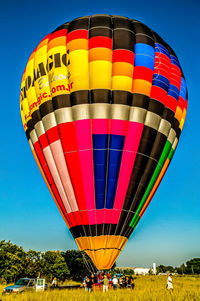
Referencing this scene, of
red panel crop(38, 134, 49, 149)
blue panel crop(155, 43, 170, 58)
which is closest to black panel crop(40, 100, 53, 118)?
red panel crop(38, 134, 49, 149)

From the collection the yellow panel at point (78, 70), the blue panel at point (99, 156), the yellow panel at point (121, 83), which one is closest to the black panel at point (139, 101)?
the yellow panel at point (121, 83)

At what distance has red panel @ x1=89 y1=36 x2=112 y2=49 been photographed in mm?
16031

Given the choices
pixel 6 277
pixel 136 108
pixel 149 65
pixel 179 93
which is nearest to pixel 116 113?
pixel 136 108

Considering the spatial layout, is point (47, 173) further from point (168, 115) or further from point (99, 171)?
point (168, 115)

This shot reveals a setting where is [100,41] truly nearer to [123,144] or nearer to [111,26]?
[111,26]

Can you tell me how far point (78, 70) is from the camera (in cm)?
1570

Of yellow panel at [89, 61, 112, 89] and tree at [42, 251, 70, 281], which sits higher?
yellow panel at [89, 61, 112, 89]

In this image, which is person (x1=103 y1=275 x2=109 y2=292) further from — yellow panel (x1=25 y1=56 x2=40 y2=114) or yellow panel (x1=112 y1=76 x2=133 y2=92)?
yellow panel (x1=25 y1=56 x2=40 y2=114)

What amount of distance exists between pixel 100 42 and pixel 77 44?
131 cm

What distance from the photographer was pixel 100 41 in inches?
634

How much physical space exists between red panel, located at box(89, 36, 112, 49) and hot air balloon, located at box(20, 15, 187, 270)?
74 mm

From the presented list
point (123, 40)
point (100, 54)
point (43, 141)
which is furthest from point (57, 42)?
point (43, 141)

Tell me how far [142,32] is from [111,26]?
190cm

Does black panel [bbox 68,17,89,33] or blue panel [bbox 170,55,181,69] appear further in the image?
blue panel [bbox 170,55,181,69]
